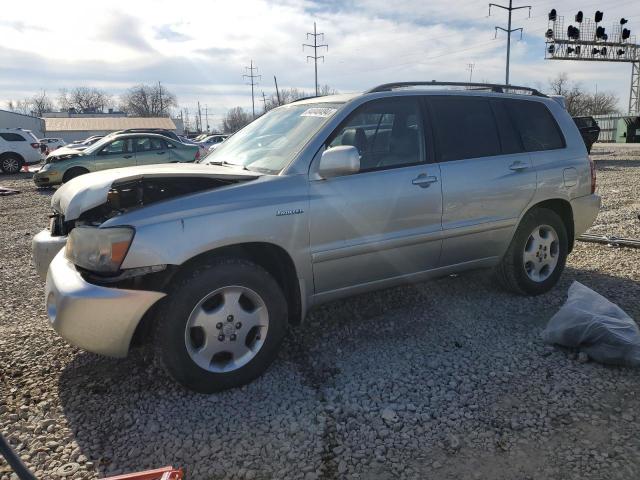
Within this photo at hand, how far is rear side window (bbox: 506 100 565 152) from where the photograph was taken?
4.41 m

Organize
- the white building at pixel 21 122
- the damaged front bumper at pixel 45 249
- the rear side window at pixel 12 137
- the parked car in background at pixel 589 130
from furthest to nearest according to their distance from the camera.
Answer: the white building at pixel 21 122, the rear side window at pixel 12 137, the parked car in background at pixel 589 130, the damaged front bumper at pixel 45 249

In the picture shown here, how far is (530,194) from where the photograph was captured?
14.0 feet

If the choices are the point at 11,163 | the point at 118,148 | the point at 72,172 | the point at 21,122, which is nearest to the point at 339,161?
the point at 118,148

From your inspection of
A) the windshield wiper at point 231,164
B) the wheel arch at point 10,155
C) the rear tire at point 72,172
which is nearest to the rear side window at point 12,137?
the wheel arch at point 10,155

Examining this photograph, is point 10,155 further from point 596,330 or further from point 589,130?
point 596,330

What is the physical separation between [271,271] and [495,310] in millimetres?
2060

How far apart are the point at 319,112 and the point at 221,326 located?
1.73 meters

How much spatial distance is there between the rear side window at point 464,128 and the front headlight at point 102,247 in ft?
7.79

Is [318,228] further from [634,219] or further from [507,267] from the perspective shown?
[634,219]

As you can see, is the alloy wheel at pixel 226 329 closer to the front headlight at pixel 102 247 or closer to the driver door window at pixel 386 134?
the front headlight at pixel 102 247

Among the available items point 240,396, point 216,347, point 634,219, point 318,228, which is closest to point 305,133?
point 318,228

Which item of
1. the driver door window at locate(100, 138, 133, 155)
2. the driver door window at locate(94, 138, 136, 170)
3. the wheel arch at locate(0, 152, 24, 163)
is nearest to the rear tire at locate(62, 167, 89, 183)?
the driver door window at locate(94, 138, 136, 170)

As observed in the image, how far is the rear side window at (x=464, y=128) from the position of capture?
3908 mm

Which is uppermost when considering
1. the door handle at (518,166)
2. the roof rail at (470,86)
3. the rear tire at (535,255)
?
the roof rail at (470,86)
